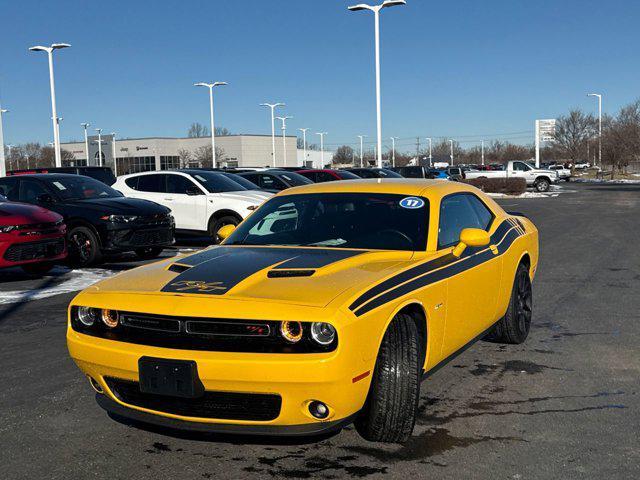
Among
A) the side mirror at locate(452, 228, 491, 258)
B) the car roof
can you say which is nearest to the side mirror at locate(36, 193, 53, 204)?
the car roof

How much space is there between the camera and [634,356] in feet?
19.1

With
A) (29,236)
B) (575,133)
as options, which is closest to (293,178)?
(29,236)

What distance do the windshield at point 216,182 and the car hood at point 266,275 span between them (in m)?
9.99

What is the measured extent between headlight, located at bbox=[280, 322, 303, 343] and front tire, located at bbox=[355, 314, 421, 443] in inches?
20.2

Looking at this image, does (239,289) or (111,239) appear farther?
(111,239)

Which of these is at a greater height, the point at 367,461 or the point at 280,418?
the point at 280,418

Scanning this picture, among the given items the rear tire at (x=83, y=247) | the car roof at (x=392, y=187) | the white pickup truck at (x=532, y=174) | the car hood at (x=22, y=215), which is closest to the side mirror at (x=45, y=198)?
the rear tire at (x=83, y=247)

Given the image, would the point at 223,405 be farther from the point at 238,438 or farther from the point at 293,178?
the point at 293,178

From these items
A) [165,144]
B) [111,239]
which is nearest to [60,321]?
[111,239]

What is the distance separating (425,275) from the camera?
169 inches

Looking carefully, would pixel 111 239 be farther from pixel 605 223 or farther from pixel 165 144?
pixel 165 144

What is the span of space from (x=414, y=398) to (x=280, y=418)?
777mm

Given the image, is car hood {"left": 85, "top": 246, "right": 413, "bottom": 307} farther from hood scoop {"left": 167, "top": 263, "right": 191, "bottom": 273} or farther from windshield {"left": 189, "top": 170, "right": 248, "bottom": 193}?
windshield {"left": 189, "top": 170, "right": 248, "bottom": 193}

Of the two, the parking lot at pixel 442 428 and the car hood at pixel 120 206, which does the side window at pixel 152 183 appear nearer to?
the car hood at pixel 120 206
